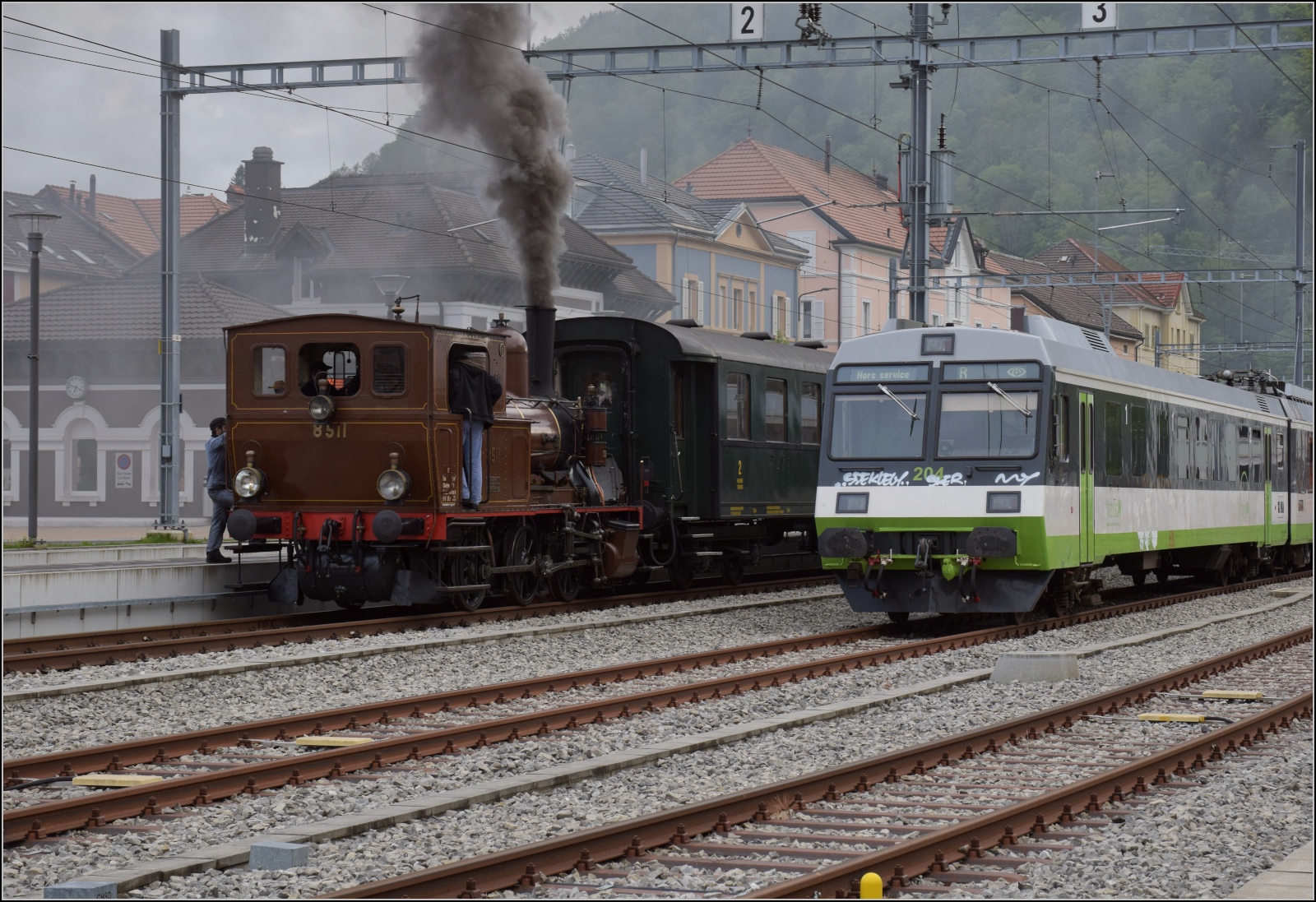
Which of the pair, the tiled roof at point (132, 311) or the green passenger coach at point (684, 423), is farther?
the tiled roof at point (132, 311)

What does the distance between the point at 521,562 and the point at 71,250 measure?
5163cm

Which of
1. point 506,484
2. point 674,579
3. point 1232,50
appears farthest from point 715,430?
point 1232,50

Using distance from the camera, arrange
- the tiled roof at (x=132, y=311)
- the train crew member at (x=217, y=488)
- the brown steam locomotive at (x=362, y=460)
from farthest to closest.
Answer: the tiled roof at (x=132, y=311) < the train crew member at (x=217, y=488) < the brown steam locomotive at (x=362, y=460)

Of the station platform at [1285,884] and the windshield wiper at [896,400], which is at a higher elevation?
the windshield wiper at [896,400]

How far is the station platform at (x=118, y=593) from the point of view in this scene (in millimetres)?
16141

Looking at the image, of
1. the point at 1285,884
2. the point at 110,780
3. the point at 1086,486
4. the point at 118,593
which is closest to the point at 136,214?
the point at 118,593

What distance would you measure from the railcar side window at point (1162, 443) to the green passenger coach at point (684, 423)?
5205 millimetres

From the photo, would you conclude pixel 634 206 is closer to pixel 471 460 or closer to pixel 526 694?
pixel 471 460

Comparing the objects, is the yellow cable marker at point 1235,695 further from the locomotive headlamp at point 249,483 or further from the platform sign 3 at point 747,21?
the platform sign 3 at point 747,21

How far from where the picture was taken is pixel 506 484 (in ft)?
57.0

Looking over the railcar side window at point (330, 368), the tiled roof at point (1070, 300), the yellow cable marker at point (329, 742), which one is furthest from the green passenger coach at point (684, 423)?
the tiled roof at point (1070, 300)

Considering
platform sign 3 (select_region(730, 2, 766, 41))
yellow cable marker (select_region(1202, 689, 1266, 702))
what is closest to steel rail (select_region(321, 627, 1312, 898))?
yellow cable marker (select_region(1202, 689, 1266, 702))

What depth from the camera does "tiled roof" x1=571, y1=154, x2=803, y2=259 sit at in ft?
174

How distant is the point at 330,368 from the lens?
55.1ft
